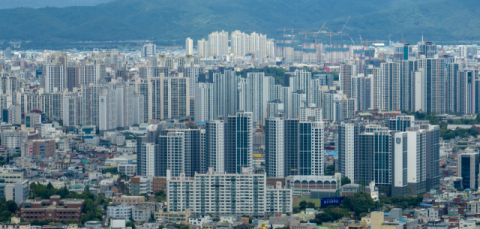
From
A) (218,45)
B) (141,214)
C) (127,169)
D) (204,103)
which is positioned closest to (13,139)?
(127,169)

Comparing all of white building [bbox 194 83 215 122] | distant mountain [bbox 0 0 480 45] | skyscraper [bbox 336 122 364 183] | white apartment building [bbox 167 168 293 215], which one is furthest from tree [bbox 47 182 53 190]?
distant mountain [bbox 0 0 480 45]

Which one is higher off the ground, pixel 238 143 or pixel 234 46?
pixel 234 46

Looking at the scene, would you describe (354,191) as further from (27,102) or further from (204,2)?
(204,2)

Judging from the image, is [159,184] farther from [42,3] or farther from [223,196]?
[42,3]

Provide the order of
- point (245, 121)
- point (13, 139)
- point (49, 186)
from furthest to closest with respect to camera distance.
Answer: point (13, 139)
point (245, 121)
point (49, 186)

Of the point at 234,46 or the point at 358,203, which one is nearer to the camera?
the point at 358,203

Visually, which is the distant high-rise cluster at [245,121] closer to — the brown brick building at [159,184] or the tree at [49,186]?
the brown brick building at [159,184]

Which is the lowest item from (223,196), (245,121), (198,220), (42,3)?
(198,220)

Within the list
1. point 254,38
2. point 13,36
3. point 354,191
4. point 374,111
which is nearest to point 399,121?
point 354,191

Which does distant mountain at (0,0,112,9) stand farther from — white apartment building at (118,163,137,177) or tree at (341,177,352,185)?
tree at (341,177,352,185)
